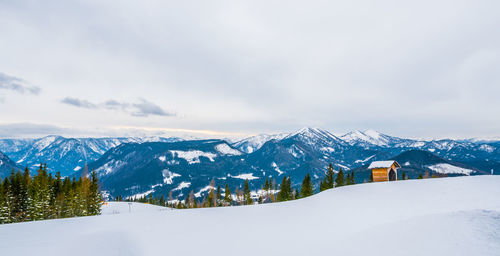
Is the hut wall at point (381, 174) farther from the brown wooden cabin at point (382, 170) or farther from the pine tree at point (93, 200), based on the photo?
the pine tree at point (93, 200)

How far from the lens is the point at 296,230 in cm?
1128

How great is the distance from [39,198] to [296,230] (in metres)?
46.6

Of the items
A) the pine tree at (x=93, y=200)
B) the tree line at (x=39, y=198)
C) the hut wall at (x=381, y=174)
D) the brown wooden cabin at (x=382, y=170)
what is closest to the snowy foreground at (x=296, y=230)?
the brown wooden cabin at (x=382, y=170)

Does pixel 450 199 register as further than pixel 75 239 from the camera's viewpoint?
Yes

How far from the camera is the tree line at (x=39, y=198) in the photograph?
38469mm

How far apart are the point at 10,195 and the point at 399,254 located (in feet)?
176

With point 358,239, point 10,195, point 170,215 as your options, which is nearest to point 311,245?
point 358,239

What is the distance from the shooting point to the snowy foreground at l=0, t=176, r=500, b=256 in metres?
9.30

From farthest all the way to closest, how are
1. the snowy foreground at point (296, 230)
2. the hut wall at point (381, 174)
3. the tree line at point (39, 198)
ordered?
1. the tree line at point (39, 198)
2. the hut wall at point (381, 174)
3. the snowy foreground at point (296, 230)

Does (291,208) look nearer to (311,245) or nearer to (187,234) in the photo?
(311,245)

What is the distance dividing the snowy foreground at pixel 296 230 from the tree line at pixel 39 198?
37855 mm

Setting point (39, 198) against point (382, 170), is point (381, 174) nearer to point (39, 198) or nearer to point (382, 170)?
point (382, 170)

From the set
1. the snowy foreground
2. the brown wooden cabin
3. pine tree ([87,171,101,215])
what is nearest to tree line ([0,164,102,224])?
pine tree ([87,171,101,215])

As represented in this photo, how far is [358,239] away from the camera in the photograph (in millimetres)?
10297
